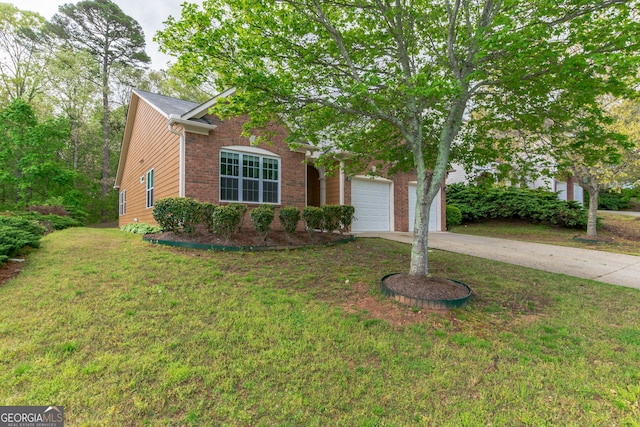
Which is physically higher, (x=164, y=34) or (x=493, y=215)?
(x=164, y=34)

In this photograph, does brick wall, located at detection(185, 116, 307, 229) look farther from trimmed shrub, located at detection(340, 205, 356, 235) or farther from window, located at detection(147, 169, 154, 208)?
window, located at detection(147, 169, 154, 208)

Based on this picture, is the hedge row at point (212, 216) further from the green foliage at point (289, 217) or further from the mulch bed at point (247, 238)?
the mulch bed at point (247, 238)

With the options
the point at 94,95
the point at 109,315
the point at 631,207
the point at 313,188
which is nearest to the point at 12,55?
the point at 94,95

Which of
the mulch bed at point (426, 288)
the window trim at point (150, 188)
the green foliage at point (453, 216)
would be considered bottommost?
the mulch bed at point (426, 288)

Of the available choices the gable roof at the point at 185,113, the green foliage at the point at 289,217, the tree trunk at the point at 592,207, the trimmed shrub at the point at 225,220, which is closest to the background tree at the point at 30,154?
the gable roof at the point at 185,113

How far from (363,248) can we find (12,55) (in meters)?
28.7

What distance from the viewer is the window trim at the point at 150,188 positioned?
11.1m

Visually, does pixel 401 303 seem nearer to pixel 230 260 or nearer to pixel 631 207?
pixel 230 260

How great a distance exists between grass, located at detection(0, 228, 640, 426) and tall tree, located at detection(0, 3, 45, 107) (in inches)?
954

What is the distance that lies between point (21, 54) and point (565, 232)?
3570cm

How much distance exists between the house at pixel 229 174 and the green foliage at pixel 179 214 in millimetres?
967

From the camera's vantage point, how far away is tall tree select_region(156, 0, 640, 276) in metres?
3.73

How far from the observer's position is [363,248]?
815 centimetres

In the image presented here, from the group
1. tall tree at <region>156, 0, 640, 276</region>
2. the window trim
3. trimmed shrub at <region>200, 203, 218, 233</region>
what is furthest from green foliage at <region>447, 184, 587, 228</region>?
the window trim
